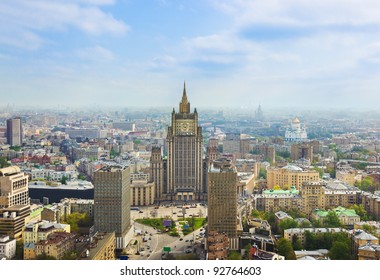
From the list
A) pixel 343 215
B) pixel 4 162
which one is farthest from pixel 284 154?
pixel 4 162

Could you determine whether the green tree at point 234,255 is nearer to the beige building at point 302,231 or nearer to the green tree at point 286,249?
the green tree at point 286,249

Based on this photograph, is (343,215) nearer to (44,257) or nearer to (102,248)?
(102,248)

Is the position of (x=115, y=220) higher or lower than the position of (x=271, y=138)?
lower

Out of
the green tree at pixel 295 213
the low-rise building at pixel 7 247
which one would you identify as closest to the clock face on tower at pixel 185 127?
the green tree at pixel 295 213

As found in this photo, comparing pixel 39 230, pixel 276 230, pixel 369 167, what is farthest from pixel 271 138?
pixel 39 230

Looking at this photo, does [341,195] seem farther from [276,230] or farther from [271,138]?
[271,138]
